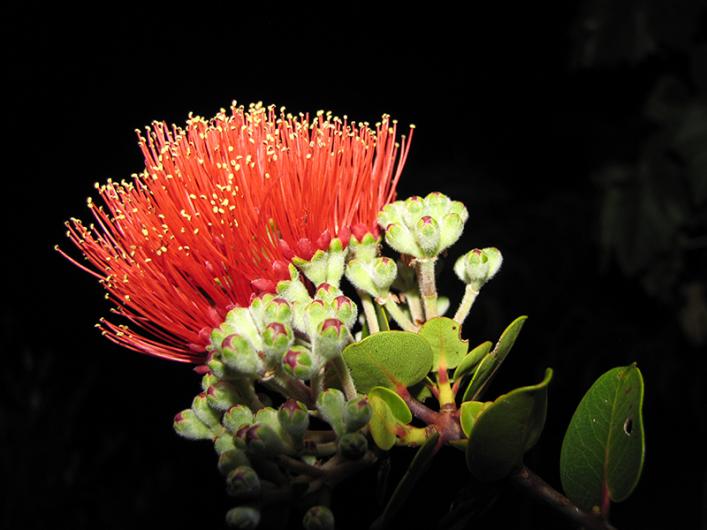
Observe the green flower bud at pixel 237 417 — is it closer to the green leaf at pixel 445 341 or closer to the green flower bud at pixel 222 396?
the green flower bud at pixel 222 396

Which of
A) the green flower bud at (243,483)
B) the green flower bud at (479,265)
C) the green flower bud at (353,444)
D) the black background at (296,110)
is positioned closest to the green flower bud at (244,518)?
the green flower bud at (243,483)

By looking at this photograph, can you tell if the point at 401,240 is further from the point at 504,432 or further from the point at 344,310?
the point at 504,432

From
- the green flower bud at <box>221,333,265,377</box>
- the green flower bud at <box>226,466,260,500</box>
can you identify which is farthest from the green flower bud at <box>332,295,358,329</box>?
the green flower bud at <box>226,466,260,500</box>

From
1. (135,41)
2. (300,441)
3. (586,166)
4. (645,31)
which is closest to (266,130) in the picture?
(300,441)

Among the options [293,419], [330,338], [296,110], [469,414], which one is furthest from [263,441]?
[296,110]

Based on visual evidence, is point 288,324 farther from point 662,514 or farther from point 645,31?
point 662,514

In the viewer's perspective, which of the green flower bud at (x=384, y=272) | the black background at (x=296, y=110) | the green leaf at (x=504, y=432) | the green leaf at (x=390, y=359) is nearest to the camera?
the green leaf at (x=504, y=432)

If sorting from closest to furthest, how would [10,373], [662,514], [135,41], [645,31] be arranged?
[645,31] < [662,514] < [10,373] < [135,41]

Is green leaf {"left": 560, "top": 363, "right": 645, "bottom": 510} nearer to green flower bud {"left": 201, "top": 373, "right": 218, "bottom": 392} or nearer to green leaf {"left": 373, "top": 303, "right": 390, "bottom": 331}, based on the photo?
green leaf {"left": 373, "top": 303, "right": 390, "bottom": 331}
